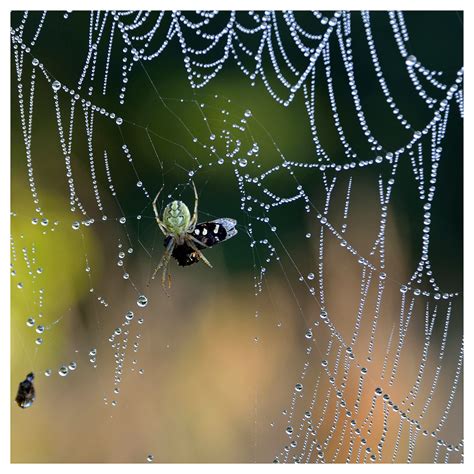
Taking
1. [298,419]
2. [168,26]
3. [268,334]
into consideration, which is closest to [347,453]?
[298,419]

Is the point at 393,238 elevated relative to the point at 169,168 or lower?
lower

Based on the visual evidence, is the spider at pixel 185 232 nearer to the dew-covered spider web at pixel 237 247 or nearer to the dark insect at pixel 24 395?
the dew-covered spider web at pixel 237 247

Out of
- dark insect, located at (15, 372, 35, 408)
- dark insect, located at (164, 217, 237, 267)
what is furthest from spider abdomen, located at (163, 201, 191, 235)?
dark insect, located at (15, 372, 35, 408)

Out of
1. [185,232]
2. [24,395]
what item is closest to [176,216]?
[185,232]

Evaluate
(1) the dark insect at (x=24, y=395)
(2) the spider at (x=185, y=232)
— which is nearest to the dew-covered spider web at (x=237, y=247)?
(2) the spider at (x=185, y=232)

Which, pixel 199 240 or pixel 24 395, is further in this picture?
pixel 199 240

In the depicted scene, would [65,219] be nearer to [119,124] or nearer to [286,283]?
[119,124]

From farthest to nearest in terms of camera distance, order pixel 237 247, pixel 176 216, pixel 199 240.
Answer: pixel 237 247
pixel 199 240
pixel 176 216

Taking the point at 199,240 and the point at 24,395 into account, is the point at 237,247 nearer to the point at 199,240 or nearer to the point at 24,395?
the point at 199,240
